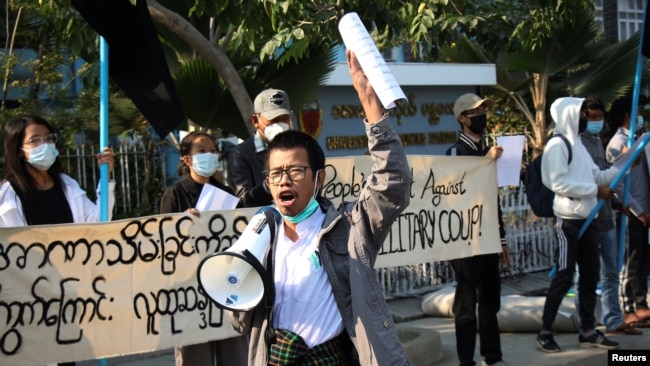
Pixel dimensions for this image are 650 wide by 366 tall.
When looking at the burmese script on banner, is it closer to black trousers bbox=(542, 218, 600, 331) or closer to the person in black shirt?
the person in black shirt

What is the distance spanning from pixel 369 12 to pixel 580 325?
319 cm

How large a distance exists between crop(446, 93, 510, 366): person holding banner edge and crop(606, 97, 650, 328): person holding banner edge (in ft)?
7.45

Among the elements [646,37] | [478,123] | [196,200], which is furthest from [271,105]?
[646,37]

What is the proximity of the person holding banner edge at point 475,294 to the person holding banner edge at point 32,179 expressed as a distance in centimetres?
267

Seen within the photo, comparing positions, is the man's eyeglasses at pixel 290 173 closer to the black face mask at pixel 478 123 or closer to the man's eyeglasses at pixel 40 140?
the man's eyeglasses at pixel 40 140

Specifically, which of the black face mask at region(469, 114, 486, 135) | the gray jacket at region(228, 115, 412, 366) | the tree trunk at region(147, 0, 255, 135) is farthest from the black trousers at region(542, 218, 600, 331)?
the gray jacket at region(228, 115, 412, 366)

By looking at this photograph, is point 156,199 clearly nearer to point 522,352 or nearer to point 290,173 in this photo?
point 522,352

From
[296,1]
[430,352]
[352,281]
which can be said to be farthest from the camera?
[430,352]

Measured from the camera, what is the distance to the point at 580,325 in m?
6.93

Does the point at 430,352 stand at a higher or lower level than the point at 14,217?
lower

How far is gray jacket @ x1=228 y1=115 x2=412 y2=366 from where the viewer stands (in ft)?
9.46

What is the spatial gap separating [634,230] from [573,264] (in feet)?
5.94

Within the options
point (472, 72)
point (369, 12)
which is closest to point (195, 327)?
point (369, 12)

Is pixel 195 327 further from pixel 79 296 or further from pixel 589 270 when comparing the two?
pixel 589 270
